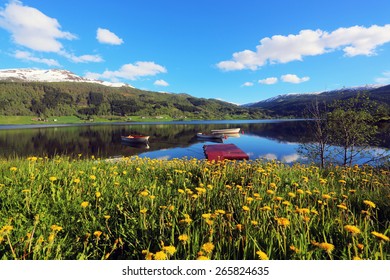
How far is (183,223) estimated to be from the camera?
357cm

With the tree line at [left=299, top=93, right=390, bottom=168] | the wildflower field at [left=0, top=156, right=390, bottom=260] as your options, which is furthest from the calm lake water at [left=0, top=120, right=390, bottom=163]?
the wildflower field at [left=0, top=156, right=390, bottom=260]

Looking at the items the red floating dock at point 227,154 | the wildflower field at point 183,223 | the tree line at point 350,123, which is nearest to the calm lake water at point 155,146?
the tree line at point 350,123

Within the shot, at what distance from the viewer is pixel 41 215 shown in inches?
167

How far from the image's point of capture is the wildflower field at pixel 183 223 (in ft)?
9.84

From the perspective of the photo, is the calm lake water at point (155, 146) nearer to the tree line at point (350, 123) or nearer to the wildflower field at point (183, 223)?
the tree line at point (350, 123)

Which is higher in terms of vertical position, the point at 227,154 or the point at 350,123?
the point at 350,123

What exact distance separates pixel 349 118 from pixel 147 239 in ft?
60.2

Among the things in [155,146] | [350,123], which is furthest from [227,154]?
[155,146]

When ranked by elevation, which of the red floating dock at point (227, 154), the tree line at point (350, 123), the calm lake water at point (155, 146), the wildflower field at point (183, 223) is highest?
the tree line at point (350, 123)

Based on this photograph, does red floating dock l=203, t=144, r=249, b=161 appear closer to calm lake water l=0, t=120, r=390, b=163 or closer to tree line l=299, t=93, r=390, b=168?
calm lake water l=0, t=120, r=390, b=163

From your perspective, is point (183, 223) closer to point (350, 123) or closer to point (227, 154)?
point (350, 123)

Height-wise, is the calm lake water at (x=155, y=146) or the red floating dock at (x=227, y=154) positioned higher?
the red floating dock at (x=227, y=154)
